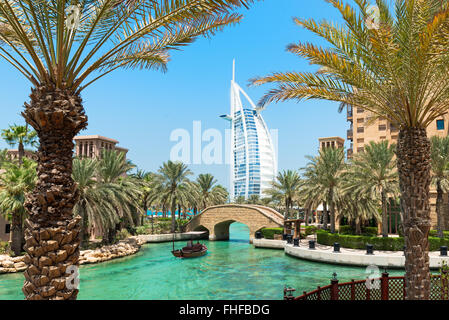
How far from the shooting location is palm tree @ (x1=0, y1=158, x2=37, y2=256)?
2530 cm

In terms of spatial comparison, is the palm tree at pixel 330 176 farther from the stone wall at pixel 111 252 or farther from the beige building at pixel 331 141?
the beige building at pixel 331 141

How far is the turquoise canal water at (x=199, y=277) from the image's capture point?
20062 millimetres

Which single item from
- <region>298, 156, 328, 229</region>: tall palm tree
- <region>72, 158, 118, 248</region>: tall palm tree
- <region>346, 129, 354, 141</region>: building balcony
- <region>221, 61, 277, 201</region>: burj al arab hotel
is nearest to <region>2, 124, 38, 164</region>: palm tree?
<region>72, 158, 118, 248</region>: tall palm tree

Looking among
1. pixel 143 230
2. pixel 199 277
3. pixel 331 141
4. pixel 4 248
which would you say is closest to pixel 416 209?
pixel 199 277

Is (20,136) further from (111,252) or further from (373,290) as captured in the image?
(373,290)

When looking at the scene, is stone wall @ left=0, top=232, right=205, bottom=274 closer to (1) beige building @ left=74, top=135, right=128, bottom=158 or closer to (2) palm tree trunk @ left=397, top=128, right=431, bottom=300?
(1) beige building @ left=74, top=135, right=128, bottom=158

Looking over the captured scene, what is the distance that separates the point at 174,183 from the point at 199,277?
22.0m

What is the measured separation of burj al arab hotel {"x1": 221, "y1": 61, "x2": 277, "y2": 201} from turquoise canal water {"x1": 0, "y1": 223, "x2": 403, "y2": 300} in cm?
12599

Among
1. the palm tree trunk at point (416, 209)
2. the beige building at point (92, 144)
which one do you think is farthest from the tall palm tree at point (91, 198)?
the palm tree trunk at point (416, 209)

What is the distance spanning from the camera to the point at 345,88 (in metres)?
9.58

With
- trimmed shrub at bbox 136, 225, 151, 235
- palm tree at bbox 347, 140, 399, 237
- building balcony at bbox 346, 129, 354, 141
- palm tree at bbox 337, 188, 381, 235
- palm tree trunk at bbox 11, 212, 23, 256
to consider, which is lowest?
trimmed shrub at bbox 136, 225, 151, 235

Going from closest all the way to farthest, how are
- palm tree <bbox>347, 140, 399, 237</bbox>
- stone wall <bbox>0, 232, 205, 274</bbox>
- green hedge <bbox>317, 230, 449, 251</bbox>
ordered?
stone wall <bbox>0, 232, 205, 274</bbox> < green hedge <bbox>317, 230, 449, 251</bbox> < palm tree <bbox>347, 140, 399, 237</bbox>

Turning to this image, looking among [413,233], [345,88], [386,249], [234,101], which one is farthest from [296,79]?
[234,101]

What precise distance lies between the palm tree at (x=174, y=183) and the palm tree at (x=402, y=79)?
3635 cm
